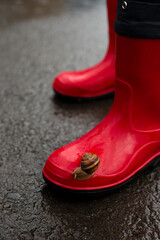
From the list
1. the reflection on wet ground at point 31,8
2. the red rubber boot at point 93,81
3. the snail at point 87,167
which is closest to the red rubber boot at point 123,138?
the snail at point 87,167

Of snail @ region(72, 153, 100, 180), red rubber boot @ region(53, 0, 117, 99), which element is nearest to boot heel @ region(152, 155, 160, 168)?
snail @ region(72, 153, 100, 180)

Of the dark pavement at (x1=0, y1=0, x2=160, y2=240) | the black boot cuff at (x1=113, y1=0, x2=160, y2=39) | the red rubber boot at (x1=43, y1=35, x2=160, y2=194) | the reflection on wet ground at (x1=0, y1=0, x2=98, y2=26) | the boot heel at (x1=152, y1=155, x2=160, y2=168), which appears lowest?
the reflection on wet ground at (x1=0, y1=0, x2=98, y2=26)

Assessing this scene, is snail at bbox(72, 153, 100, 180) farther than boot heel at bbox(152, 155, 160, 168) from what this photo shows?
No

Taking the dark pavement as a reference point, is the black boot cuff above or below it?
above

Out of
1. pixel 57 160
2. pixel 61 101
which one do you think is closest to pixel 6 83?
pixel 61 101

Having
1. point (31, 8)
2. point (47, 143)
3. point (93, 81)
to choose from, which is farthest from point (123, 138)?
point (31, 8)

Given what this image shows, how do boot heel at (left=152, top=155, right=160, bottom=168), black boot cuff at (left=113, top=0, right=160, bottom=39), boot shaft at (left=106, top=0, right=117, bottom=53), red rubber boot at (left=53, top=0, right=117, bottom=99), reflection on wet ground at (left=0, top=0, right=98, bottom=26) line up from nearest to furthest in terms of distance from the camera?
black boot cuff at (left=113, top=0, right=160, bottom=39) < boot heel at (left=152, top=155, right=160, bottom=168) < boot shaft at (left=106, top=0, right=117, bottom=53) < red rubber boot at (left=53, top=0, right=117, bottom=99) < reflection on wet ground at (left=0, top=0, right=98, bottom=26)

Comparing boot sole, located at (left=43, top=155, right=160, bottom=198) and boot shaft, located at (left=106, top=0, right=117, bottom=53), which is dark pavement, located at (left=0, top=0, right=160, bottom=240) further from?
boot shaft, located at (left=106, top=0, right=117, bottom=53)
